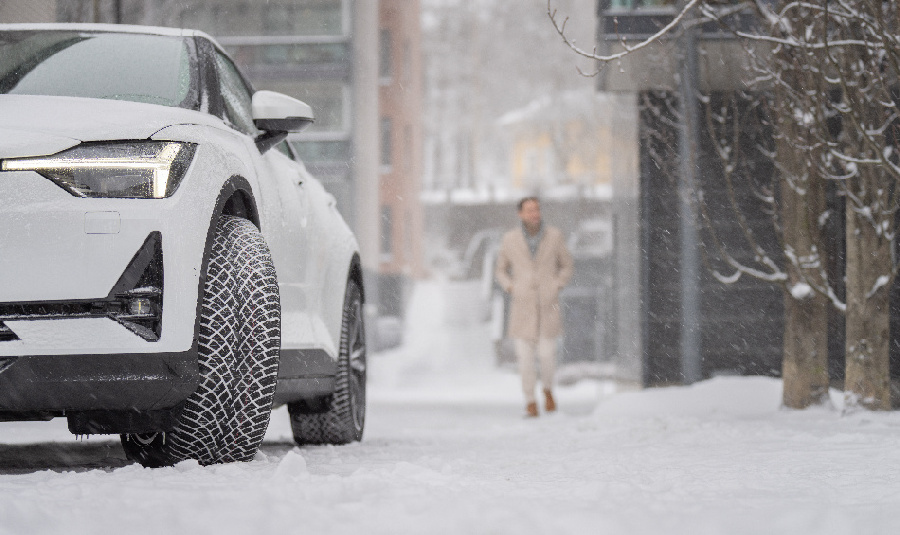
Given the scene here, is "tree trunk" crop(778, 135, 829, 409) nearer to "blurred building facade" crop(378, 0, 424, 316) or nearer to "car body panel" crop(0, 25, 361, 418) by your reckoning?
"car body panel" crop(0, 25, 361, 418)

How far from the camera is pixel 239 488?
322 centimetres

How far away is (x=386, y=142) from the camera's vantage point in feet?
108

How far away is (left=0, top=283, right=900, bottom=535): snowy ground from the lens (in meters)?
2.77

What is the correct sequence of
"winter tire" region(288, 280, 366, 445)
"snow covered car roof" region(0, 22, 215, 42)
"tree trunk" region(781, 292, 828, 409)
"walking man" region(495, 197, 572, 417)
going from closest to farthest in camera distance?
"snow covered car roof" region(0, 22, 215, 42), "winter tire" region(288, 280, 366, 445), "tree trunk" region(781, 292, 828, 409), "walking man" region(495, 197, 572, 417)

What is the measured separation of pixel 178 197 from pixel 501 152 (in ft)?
206

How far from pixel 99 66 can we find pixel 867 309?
521 centimetres

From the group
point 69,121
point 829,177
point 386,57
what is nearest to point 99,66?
point 69,121

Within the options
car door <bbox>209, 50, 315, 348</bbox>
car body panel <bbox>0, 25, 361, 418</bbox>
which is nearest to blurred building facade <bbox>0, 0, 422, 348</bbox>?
car door <bbox>209, 50, 315, 348</bbox>

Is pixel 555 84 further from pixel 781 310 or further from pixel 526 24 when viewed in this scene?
pixel 781 310

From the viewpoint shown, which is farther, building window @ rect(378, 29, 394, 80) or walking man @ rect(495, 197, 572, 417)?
building window @ rect(378, 29, 394, 80)

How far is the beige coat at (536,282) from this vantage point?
10.4 metres

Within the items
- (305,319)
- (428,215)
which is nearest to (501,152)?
(428,215)

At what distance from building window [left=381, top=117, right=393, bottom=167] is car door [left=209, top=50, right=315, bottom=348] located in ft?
90.8

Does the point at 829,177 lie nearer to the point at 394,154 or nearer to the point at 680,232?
the point at 680,232
